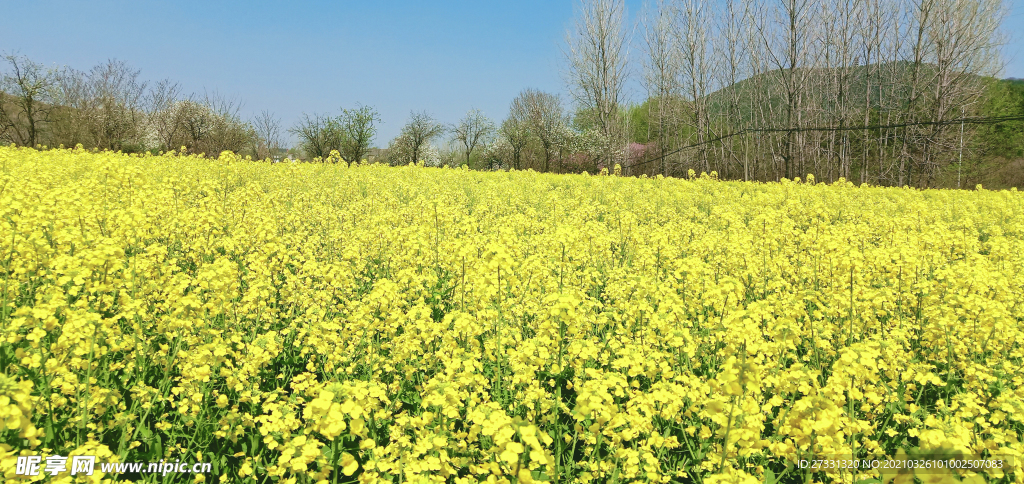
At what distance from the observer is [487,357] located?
12.7 feet

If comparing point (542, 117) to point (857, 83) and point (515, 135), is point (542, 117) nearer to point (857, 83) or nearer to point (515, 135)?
point (515, 135)

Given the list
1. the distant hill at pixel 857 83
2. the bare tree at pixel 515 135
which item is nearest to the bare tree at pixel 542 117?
the bare tree at pixel 515 135

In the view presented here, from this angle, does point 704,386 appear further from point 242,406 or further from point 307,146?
point 307,146

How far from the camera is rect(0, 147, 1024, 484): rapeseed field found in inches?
97.0

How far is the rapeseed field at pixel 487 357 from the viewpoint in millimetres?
2463

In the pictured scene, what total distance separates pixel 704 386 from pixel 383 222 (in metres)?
5.91

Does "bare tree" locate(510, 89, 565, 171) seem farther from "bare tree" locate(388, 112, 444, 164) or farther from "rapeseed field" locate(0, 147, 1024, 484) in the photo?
"rapeseed field" locate(0, 147, 1024, 484)

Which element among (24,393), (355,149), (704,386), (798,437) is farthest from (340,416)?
(355,149)

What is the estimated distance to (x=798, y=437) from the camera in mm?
2543

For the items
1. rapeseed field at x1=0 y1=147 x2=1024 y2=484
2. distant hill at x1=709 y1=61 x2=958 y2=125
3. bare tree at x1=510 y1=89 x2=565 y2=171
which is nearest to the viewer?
rapeseed field at x1=0 y1=147 x2=1024 y2=484

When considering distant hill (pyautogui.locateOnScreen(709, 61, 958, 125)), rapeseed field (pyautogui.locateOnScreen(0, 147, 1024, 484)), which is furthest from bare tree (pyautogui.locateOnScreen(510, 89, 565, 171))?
rapeseed field (pyautogui.locateOnScreen(0, 147, 1024, 484))

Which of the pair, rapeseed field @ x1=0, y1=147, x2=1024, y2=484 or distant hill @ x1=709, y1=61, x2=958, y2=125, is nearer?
rapeseed field @ x1=0, y1=147, x2=1024, y2=484

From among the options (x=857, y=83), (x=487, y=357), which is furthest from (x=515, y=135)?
(x=487, y=357)

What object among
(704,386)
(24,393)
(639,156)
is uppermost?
(639,156)
